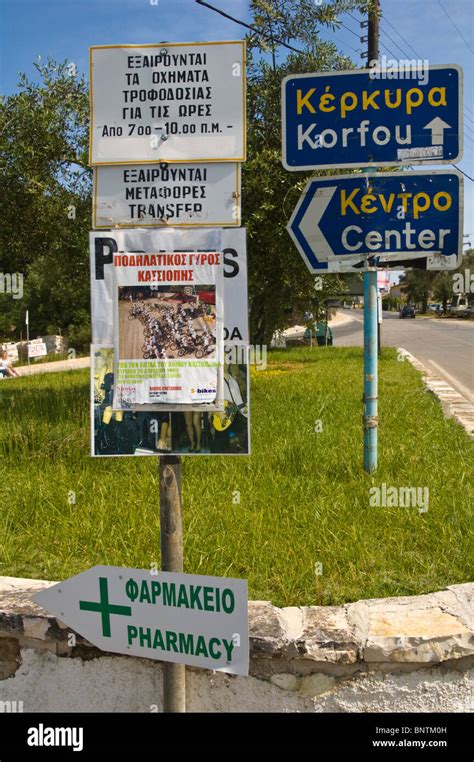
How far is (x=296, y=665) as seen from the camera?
242 cm

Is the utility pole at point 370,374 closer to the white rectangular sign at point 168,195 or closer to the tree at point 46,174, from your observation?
the white rectangular sign at point 168,195

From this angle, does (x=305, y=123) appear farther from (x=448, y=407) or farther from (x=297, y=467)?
(x=448, y=407)

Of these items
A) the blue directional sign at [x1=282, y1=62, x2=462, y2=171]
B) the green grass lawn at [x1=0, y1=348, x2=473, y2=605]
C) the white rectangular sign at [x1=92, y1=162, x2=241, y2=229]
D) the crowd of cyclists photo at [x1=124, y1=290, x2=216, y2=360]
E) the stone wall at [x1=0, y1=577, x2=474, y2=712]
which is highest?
the blue directional sign at [x1=282, y1=62, x2=462, y2=171]

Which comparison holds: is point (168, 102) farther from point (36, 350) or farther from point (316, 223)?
point (36, 350)

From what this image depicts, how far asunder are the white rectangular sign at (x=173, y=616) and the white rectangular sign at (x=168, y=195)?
3.90ft

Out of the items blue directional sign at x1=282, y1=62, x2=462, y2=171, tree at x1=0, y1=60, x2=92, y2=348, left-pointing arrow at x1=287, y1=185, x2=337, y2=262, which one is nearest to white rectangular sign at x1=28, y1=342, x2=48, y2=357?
tree at x1=0, y1=60, x2=92, y2=348

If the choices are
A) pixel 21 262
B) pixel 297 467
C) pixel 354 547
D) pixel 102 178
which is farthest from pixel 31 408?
pixel 102 178

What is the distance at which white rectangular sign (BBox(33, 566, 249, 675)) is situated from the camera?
83.6 inches

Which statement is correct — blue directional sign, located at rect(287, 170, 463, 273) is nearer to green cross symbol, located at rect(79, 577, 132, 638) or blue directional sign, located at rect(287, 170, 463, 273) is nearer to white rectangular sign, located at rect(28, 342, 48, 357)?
green cross symbol, located at rect(79, 577, 132, 638)

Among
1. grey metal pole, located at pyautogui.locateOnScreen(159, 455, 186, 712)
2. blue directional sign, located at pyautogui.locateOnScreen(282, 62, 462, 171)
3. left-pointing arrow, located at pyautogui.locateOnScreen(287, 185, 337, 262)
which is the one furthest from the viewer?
left-pointing arrow, located at pyautogui.locateOnScreen(287, 185, 337, 262)

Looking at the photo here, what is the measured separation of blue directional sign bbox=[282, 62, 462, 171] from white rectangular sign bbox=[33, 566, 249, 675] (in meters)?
2.72

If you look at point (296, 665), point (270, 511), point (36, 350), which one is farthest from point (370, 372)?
point (36, 350)

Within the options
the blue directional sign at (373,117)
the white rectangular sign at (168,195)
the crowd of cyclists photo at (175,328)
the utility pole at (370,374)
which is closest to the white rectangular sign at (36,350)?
the utility pole at (370,374)

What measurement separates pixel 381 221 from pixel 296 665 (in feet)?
8.61
